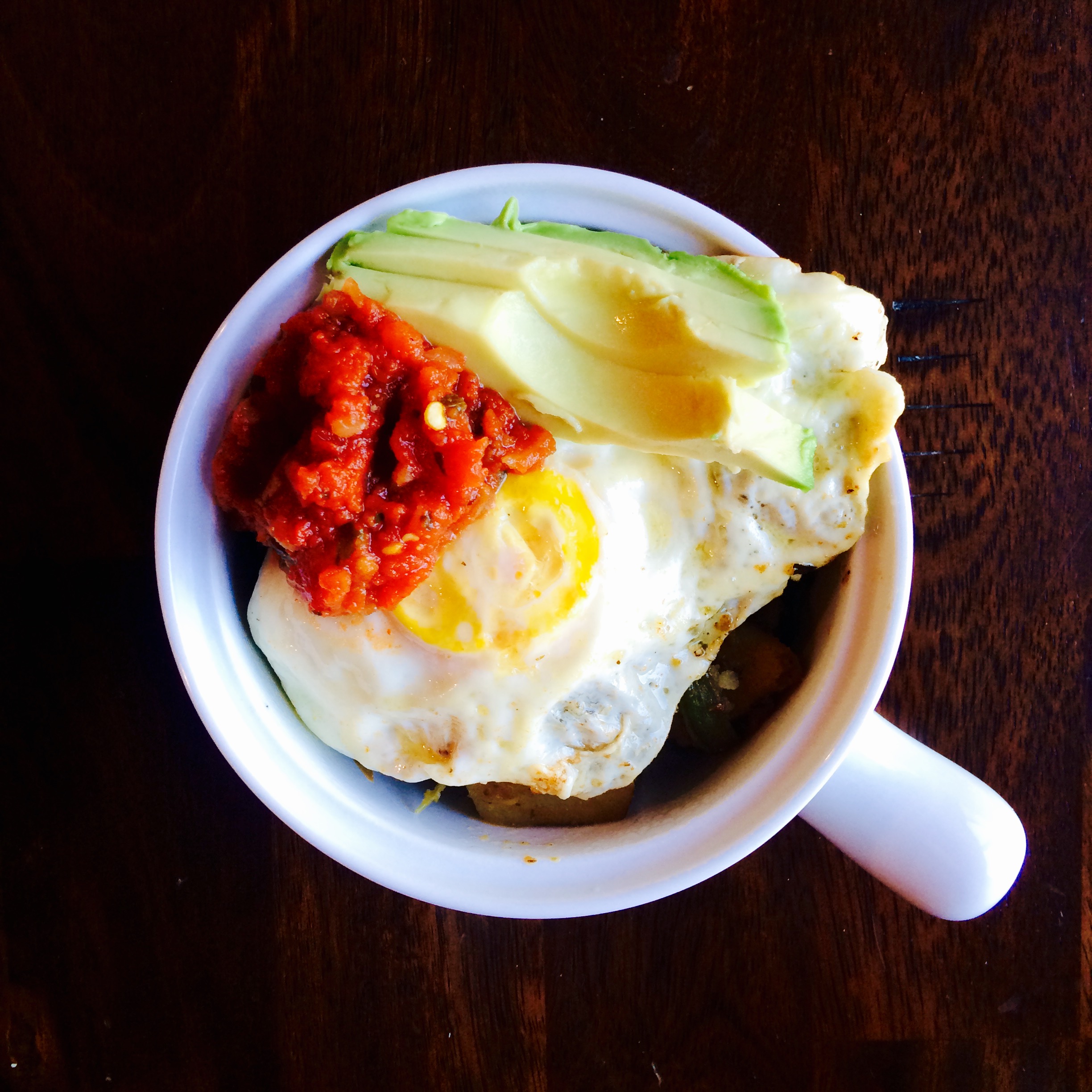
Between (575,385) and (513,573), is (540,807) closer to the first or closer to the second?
(513,573)

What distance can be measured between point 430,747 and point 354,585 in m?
0.27

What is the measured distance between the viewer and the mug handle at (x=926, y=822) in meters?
1.23

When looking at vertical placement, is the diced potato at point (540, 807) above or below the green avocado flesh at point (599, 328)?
below

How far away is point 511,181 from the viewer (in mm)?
1162

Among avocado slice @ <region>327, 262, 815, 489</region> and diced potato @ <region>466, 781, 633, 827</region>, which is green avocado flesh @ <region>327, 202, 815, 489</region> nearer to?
avocado slice @ <region>327, 262, 815, 489</region>

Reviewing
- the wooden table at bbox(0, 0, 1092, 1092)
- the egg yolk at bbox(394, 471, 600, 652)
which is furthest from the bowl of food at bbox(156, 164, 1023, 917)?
the wooden table at bbox(0, 0, 1092, 1092)

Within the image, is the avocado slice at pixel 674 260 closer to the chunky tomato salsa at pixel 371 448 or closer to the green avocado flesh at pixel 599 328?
the green avocado flesh at pixel 599 328

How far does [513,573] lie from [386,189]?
0.72m

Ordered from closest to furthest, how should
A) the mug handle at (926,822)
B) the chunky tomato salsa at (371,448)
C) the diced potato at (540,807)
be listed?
the chunky tomato salsa at (371,448) → the mug handle at (926,822) → the diced potato at (540,807)

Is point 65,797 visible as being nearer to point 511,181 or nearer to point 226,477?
point 226,477

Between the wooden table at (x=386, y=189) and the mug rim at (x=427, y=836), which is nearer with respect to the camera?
the mug rim at (x=427, y=836)

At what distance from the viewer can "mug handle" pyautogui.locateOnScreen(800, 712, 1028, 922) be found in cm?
123

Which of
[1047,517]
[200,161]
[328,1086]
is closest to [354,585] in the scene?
[200,161]

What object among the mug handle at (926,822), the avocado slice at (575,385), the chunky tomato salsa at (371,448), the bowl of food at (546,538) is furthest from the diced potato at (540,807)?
the avocado slice at (575,385)
